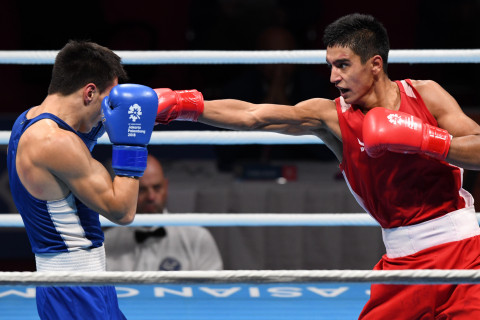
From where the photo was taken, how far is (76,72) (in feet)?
6.94

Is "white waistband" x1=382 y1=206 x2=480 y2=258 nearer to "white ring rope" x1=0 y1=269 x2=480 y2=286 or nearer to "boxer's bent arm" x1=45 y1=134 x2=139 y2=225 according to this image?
"white ring rope" x1=0 y1=269 x2=480 y2=286

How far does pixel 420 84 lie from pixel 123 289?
147 cm

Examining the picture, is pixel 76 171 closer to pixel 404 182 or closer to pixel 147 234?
pixel 404 182

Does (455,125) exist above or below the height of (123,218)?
above

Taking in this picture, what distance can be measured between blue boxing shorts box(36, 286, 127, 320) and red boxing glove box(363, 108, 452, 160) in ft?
2.83

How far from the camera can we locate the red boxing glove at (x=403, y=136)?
6.67 ft

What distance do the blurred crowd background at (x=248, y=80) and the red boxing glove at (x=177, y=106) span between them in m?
1.77

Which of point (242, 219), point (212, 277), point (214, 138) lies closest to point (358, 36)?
point (214, 138)

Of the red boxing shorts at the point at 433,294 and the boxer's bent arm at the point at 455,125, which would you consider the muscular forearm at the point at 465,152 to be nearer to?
the boxer's bent arm at the point at 455,125

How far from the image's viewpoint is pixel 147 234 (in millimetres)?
3500

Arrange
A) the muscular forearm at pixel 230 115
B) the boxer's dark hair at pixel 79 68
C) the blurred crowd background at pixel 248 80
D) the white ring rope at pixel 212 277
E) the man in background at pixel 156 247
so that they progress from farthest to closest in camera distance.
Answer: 1. the blurred crowd background at pixel 248 80
2. the man in background at pixel 156 247
3. the muscular forearm at pixel 230 115
4. the boxer's dark hair at pixel 79 68
5. the white ring rope at pixel 212 277

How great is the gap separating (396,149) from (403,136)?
51mm

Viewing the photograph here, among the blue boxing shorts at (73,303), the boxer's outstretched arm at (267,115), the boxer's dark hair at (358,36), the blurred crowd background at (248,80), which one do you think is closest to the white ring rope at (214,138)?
the boxer's outstretched arm at (267,115)

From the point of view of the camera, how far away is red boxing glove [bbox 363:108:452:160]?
2.03m
